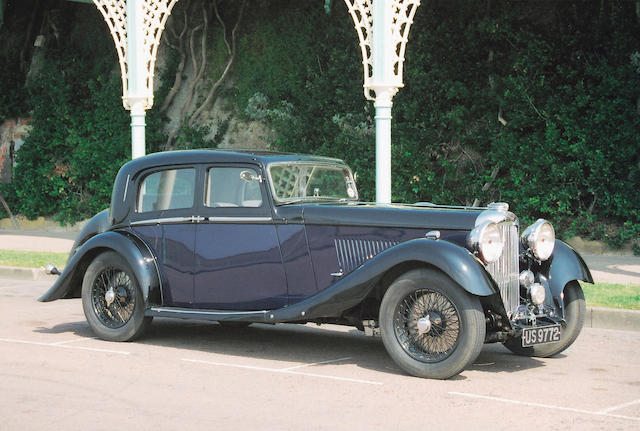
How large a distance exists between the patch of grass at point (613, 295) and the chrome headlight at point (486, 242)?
3.05 metres

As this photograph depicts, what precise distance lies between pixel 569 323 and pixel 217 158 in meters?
3.03

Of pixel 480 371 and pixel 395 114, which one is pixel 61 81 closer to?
pixel 395 114

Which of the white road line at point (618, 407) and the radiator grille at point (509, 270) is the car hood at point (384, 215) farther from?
the white road line at point (618, 407)

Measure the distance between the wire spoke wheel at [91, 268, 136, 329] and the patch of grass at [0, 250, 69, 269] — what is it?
16.6 ft

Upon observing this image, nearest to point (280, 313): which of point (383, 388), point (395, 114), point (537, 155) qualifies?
point (383, 388)

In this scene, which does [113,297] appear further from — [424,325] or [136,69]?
[136,69]

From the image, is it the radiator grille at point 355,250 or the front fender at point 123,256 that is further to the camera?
the front fender at point 123,256

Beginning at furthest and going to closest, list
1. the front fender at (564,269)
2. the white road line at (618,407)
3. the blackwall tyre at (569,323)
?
1. the blackwall tyre at (569,323)
2. the front fender at (564,269)
3. the white road line at (618,407)

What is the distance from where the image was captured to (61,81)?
69.5 ft

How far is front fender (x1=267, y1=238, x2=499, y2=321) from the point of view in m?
6.23

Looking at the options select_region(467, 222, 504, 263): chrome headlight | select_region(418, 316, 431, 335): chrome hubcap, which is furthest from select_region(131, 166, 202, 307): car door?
select_region(467, 222, 504, 263): chrome headlight

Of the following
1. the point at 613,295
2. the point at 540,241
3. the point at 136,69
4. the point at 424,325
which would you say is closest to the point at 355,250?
the point at 424,325

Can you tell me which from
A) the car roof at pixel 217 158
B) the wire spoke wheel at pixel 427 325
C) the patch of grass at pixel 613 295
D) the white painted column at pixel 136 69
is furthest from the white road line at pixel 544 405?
the white painted column at pixel 136 69

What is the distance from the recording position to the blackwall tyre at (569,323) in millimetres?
7164
